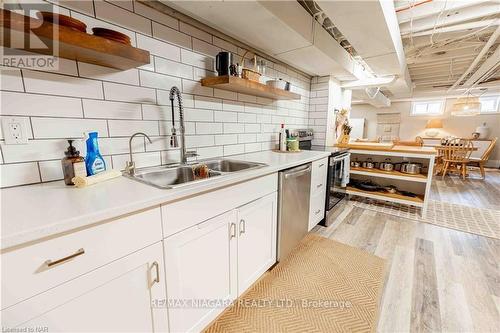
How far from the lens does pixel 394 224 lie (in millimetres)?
2596

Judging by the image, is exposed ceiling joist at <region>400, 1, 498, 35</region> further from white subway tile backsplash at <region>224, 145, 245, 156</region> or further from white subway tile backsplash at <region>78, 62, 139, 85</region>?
white subway tile backsplash at <region>78, 62, 139, 85</region>

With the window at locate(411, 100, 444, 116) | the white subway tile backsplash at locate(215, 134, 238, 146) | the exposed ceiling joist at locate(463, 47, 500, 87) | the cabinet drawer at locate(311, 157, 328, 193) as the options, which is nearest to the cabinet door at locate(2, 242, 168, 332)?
the white subway tile backsplash at locate(215, 134, 238, 146)

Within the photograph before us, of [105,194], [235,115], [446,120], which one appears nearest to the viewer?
[105,194]

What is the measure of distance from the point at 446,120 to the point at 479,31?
616 cm

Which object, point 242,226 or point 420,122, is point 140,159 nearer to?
point 242,226

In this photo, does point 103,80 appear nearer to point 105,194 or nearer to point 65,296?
point 105,194

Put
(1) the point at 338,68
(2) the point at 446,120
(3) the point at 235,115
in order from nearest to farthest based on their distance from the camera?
(3) the point at 235,115
(1) the point at 338,68
(2) the point at 446,120

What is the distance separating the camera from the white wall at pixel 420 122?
21.4 ft

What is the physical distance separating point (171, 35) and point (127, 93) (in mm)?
526

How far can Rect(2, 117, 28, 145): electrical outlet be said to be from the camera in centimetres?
91

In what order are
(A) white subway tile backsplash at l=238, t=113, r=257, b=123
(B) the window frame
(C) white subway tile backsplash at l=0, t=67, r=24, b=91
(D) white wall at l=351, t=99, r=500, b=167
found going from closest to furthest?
1. (C) white subway tile backsplash at l=0, t=67, r=24, b=91
2. (A) white subway tile backsplash at l=238, t=113, r=257, b=123
3. (D) white wall at l=351, t=99, r=500, b=167
4. (B) the window frame

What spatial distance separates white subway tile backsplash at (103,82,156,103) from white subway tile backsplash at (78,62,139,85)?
3cm

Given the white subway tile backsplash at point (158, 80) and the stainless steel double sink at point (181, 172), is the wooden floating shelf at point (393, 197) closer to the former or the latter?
the stainless steel double sink at point (181, 172)

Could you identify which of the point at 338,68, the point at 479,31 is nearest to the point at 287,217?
the point at 338,68
